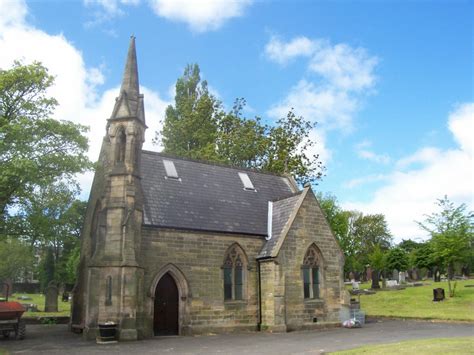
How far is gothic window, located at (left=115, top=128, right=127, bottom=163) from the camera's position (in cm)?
2072

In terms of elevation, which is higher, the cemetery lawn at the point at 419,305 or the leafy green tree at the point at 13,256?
the leafy green tree at the point at 13,256

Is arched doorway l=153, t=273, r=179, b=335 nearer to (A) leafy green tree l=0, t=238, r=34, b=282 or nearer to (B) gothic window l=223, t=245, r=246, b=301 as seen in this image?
(B) gothic window l=223, t=245, r=246, b=301

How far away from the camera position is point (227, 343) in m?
16.8

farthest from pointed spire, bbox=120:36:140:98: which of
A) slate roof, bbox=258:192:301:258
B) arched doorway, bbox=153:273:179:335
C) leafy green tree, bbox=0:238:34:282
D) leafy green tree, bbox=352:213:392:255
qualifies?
leafy green tree, bbox=352:213:392:255

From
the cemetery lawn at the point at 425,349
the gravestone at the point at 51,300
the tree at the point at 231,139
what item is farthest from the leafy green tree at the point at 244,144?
the cemetery lawn at the point at 425,349

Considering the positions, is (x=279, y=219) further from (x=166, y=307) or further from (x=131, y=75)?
(x=131, y=75)

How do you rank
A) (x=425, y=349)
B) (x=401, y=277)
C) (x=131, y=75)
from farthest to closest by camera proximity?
(x=401, y=277) → (x=131, y=75) → (x=425, y=349)

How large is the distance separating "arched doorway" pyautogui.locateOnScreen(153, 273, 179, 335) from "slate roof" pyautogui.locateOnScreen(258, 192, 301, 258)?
196 inches

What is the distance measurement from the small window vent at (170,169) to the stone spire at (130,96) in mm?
3452

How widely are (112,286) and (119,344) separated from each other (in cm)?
254

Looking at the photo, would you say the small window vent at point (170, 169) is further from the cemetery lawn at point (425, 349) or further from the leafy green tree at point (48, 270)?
the leafy green tree at point (48, 270)

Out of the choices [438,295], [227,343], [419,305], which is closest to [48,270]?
[419,305]

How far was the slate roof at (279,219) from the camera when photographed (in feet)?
75.0

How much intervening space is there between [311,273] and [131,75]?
45.7 ft
